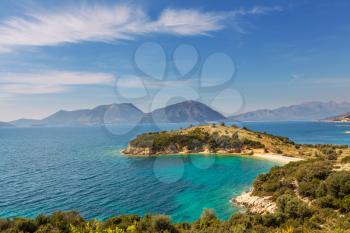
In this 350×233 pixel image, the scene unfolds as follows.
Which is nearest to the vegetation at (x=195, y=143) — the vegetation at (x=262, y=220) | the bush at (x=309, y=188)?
the bush at (x=309, y=188)

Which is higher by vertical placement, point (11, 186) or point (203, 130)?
point (203, 130)

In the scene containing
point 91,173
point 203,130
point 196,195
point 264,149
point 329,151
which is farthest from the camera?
point 203,130

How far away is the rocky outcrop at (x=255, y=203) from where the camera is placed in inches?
1185

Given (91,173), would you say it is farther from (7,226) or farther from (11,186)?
(7,226)

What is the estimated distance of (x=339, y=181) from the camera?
27.5 m

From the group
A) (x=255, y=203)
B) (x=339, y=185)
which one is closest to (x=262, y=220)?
(x=339, y=185)

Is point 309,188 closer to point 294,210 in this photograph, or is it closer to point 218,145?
point 294,210

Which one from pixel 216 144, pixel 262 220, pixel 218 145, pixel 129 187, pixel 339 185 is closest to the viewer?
pixel 262 220

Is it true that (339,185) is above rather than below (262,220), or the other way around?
above

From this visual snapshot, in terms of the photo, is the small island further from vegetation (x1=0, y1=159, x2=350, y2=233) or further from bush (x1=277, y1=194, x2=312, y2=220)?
bush (x1=277, y1=194, x2=312, y2=220)

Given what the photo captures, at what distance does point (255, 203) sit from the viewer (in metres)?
32.9

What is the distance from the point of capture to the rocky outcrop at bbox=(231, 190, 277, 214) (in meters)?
30.1

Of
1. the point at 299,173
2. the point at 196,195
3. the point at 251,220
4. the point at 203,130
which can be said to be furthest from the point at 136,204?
the point at 203,130

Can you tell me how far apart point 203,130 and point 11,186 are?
68.5 m
